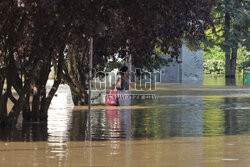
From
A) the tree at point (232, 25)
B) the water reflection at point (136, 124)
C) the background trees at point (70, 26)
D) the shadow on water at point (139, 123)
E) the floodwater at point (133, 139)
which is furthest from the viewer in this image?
the tree at point (232, 25)

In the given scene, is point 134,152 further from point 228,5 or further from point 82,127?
point 228,5

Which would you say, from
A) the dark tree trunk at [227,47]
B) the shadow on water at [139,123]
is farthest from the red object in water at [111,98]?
the dark tree trunk at [227,47]

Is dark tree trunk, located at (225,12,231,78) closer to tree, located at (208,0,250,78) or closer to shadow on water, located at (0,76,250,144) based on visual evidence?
tree, located at (208,0,250,78)

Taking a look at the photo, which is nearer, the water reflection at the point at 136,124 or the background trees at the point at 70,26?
the background trees at the point at 70,26

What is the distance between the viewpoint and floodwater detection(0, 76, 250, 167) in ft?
37.9

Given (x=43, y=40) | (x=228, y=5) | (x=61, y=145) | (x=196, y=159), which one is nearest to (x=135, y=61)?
(x=43, y=40)

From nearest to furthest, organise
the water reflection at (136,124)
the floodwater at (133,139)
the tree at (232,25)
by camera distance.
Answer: the floodwater at (133,139), the water reflection at (136,124), the tree at (232,25)

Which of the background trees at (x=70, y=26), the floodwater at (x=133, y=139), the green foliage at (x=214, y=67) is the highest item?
the green foliage at (x=214, y=67)

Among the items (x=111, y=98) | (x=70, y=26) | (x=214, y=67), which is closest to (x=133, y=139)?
(x=70, y=26)

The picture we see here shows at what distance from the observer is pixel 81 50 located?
2573 cm

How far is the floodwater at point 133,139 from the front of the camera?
11539mm

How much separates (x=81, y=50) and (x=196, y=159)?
14.5 metres

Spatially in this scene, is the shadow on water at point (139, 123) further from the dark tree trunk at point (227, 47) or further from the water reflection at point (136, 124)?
the dark tree trunk at point (227, 47)

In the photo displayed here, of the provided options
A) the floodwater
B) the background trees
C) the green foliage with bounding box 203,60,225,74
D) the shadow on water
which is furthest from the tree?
the background trees
